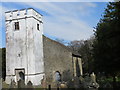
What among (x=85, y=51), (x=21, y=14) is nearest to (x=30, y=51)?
(x=21, y=14)

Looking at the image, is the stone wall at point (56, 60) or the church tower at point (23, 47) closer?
the church tower at point (23, 47)

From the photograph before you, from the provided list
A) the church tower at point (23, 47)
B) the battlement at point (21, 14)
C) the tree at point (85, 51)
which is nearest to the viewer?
the church tower at point (23, 47)

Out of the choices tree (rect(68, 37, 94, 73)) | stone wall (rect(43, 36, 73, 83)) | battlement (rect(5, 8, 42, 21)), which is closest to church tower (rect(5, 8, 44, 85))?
battlement (rect(5, 8, 42, 21))

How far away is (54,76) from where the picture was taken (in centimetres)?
2355

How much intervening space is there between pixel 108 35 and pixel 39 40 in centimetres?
1292

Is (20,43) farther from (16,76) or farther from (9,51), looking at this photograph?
(16,76)

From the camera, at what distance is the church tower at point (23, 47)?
20734 millimetres

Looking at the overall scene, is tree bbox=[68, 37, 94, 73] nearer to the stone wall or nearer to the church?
the stone wall

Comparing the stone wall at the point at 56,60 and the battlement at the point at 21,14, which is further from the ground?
the battlement at the point at 21,14

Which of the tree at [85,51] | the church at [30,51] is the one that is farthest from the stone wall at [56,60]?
the tree at [85,51]

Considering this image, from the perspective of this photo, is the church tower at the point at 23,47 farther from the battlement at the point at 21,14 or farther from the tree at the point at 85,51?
the tree at the point at 85,51

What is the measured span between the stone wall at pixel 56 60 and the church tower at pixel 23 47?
101 cm

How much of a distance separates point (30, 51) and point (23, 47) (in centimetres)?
111

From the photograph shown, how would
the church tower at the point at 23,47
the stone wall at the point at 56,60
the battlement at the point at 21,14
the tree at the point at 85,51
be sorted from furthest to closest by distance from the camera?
1. the tree at the point at 85,51
2. the stone wall at the point at 56,60
3. the battlement at the point at 21,14
4. the church tower at the point at 23,47
